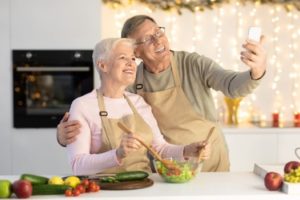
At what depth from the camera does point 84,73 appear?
13.6ft

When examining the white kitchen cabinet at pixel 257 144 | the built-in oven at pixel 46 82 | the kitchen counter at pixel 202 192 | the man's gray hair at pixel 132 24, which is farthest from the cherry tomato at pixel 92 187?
the white kitchen cabinet at pixel 257 144

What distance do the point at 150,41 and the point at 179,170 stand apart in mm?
700

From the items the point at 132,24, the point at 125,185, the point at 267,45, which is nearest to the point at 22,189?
the point at 125,185

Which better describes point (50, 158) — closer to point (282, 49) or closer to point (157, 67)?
point (157, 67)

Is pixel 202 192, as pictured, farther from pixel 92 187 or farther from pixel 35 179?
pixel 35 179

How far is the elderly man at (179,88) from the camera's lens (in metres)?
2.61

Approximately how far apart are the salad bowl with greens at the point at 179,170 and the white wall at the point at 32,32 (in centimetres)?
208

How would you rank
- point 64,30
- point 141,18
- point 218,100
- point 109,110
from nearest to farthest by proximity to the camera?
1. point 109,110
2. point 141,18
3. point 64,30
4. point 218,100

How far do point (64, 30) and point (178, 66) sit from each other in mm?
1562

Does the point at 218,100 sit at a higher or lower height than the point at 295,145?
higher

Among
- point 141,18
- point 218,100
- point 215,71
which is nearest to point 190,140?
point 215,71

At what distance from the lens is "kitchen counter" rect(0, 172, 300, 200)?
1.97m

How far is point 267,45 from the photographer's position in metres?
4.74

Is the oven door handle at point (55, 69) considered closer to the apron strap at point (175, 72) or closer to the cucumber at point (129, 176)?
the apron strap at point (175, 72)
